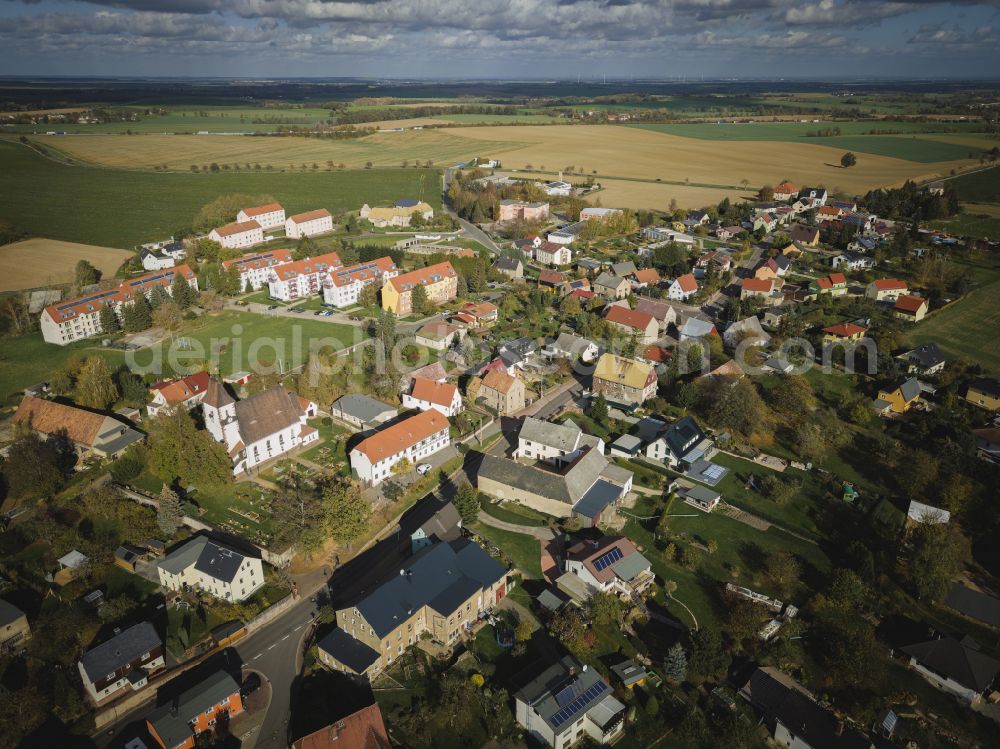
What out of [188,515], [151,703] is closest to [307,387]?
[188,515]

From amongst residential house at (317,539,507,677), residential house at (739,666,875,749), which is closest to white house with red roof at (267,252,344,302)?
residential house at (317,539,507,677)

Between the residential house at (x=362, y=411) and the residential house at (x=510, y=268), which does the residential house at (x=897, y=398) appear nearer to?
the residential house at (x=362, y=411)

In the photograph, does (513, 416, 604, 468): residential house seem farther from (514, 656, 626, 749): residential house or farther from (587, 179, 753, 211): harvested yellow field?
(587, 179, 753, 211): harvested yellow field

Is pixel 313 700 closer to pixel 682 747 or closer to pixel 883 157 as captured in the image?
pixel 682 747

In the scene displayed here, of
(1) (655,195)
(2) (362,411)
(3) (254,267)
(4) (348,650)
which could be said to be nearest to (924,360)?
(2) (362,411)

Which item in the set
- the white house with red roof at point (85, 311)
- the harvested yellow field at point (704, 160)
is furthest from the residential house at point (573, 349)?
the harvested yellow field at point (704, 160)

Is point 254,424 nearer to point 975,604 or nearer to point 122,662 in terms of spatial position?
point 122,662
